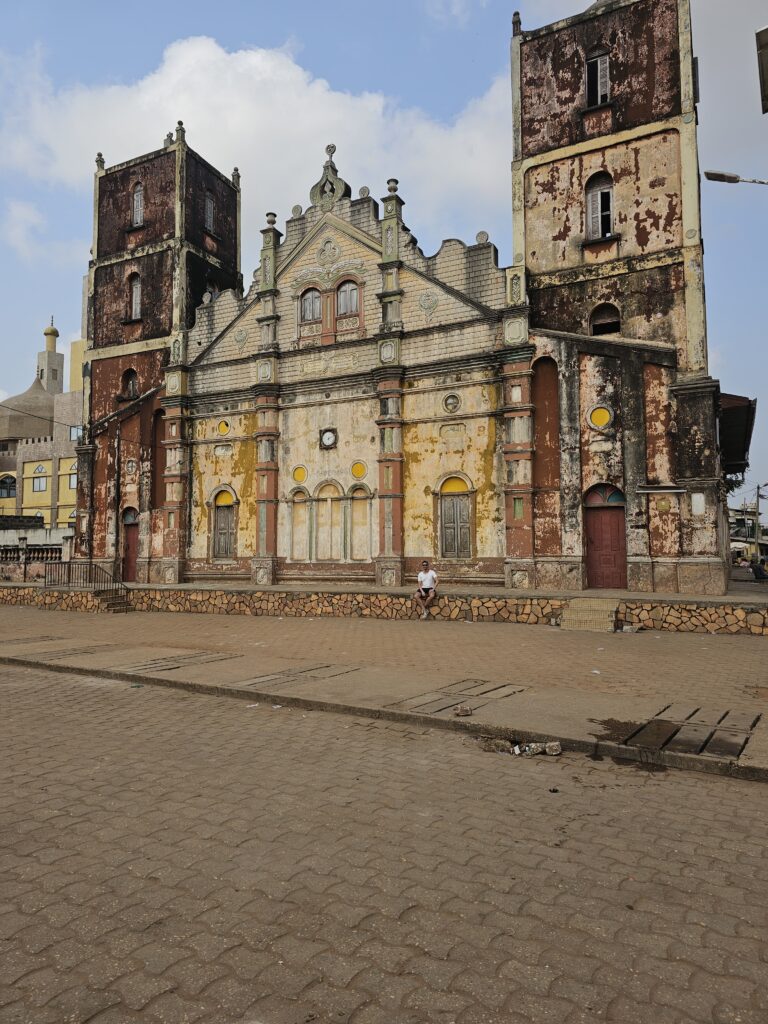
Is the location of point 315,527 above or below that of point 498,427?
below

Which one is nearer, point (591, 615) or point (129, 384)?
point (591, 615)

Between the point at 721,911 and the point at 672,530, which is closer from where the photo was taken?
the point at 721,911

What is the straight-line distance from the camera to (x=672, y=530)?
17.0m

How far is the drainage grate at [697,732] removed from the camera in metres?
5.75

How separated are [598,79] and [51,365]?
5777cm

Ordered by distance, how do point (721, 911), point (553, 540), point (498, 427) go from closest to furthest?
point (721, 911), point (553, 540), point (498, 427)

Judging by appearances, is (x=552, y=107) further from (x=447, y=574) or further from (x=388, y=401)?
(x=447, y=574)

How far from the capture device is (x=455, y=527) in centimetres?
1994

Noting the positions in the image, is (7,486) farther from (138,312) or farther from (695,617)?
(695,617)

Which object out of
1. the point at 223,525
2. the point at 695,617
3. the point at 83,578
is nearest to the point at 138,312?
the point at 223,525

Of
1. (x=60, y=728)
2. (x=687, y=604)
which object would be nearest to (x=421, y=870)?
(x=60, y=728)

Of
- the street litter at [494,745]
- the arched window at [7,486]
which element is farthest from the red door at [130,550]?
the arched window at [7,486]

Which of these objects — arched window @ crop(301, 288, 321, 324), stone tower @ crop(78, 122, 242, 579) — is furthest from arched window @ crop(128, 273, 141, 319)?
arched window @ crop(301, 288, 321, 324)

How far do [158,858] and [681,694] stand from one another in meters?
6.42
